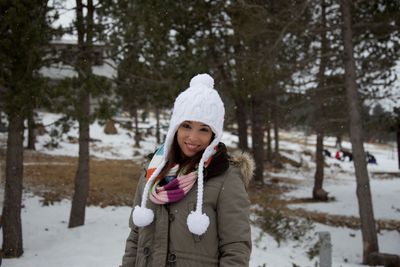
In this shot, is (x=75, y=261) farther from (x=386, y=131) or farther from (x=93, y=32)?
(x=386, y=131)

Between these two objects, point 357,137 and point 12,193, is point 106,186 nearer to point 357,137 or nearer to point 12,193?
point 12,193

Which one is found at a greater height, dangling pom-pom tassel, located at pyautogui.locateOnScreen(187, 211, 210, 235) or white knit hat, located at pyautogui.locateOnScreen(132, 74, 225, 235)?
white knit hat, located at pyautogui.locateOnScreen(132, 74, 225, 235)

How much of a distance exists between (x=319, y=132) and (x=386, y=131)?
2059 mm

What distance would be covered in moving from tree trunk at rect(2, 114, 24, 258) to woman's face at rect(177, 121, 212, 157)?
5.82 meters

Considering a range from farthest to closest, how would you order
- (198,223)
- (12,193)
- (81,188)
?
1. (81,188)
2. (12,193)
3. (198,223)

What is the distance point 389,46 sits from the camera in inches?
436

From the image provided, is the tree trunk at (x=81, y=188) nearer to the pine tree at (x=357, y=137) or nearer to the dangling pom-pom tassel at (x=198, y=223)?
the pine tree at (x=357, y=137)

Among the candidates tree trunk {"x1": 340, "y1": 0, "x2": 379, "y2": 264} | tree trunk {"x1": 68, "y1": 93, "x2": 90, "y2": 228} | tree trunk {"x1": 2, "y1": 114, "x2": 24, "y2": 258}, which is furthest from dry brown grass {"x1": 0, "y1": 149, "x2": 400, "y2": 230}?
tree trunk {"x1": 2, "y1": 114, "x2": 24, "y2": 258}

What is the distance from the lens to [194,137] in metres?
2.48

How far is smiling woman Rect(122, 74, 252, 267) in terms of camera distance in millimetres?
2277

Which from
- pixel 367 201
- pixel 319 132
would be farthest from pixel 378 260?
pixel 319 132

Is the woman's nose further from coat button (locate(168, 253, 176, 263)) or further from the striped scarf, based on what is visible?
coat button (locate(168, 253, 176, 263))

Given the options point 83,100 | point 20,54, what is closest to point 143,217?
point 20,54

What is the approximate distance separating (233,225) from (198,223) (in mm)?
202
